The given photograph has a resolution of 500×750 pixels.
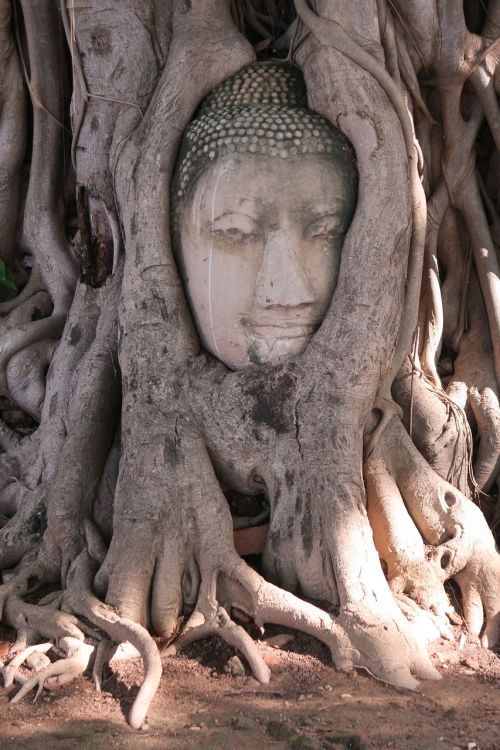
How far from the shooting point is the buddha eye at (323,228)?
290 centimetres

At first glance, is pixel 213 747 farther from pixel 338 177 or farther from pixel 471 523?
pixel 338 177

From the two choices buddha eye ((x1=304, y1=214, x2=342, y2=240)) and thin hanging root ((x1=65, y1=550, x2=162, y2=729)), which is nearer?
thin hanging root ((x1=65, y1=550, x2=162, y2=729))

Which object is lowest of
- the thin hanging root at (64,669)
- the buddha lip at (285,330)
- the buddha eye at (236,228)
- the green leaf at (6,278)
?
the thin hanging root at (64,669)

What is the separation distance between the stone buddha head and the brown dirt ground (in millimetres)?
1041

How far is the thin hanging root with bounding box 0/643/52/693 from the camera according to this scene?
2406 millimetres

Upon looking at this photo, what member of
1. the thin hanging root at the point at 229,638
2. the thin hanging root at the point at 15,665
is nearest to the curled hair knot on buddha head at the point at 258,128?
the thin hanging root at the point at 229,638

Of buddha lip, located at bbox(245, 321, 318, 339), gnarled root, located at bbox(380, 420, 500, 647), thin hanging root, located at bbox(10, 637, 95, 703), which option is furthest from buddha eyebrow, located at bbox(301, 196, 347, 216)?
thin hanging root, located at bbox(10, 637, 95, 703)

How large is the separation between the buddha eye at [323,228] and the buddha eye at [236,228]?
0.17m

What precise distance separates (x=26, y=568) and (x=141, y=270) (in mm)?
1099

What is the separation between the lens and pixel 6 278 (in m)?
4.00

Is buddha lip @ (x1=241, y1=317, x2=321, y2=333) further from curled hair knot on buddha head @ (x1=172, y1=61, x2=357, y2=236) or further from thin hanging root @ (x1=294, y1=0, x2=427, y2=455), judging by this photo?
Result: curled hair knot on buddha head @ (x1=172, y1=61, x2=357, y2=236)

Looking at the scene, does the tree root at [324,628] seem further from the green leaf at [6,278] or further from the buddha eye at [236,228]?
the green leaf at [6,278]

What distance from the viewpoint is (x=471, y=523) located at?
2.98 meters

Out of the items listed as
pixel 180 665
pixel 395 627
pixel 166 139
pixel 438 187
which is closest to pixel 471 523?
pixel 395 627
